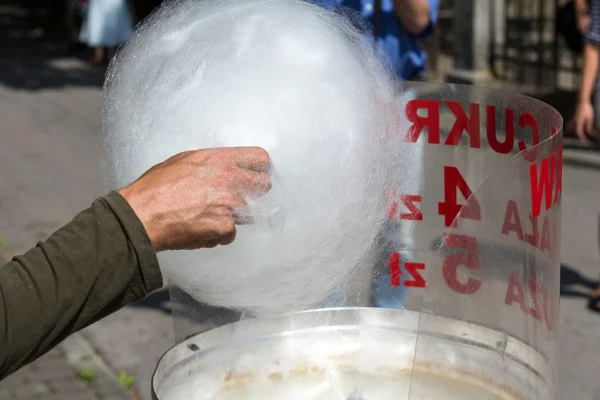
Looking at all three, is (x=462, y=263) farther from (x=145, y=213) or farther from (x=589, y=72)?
(x=589, y=72)

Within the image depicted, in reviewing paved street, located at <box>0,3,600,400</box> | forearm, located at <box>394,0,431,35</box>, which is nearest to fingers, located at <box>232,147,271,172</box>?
paved street, located at <box>0,3,600,400</box>

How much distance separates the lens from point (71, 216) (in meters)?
5.55

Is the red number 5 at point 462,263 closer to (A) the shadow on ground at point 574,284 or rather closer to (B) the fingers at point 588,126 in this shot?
(B) the fingers at point 588,126

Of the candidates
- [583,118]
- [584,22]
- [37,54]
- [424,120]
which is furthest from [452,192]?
[37,54]

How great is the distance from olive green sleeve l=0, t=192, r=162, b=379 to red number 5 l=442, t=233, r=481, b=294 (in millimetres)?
436

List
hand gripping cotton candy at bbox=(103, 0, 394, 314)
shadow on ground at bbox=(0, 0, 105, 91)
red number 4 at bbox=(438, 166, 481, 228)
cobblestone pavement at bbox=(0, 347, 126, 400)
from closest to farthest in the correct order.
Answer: hand gripping cotton candy at bbox=(103, 0, 394, 314) < red number 4 at bbox=(438, 166, 481, 228) < cobblestone pavement at bbox=(0, 347, 126, 400) < shadow on ground at bbox=(0, 0, 105, 91)

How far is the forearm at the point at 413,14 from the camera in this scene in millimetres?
2842

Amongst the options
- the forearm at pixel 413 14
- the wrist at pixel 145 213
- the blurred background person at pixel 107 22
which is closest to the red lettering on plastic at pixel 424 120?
the wrist at pixel 145 213

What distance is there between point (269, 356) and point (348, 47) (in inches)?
25.7

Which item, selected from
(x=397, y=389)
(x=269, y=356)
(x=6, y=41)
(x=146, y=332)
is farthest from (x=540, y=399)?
(x=6, y=41)

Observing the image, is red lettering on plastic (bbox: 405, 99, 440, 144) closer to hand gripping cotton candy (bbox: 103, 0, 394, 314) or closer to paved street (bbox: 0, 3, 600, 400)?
hand gripping cotton candy (bbox: 103, 0, 394, 314)

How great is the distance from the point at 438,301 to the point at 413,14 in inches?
66.6

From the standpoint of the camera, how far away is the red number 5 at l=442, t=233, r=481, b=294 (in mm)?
1347

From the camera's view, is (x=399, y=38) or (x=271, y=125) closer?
(x=271, y=125)
